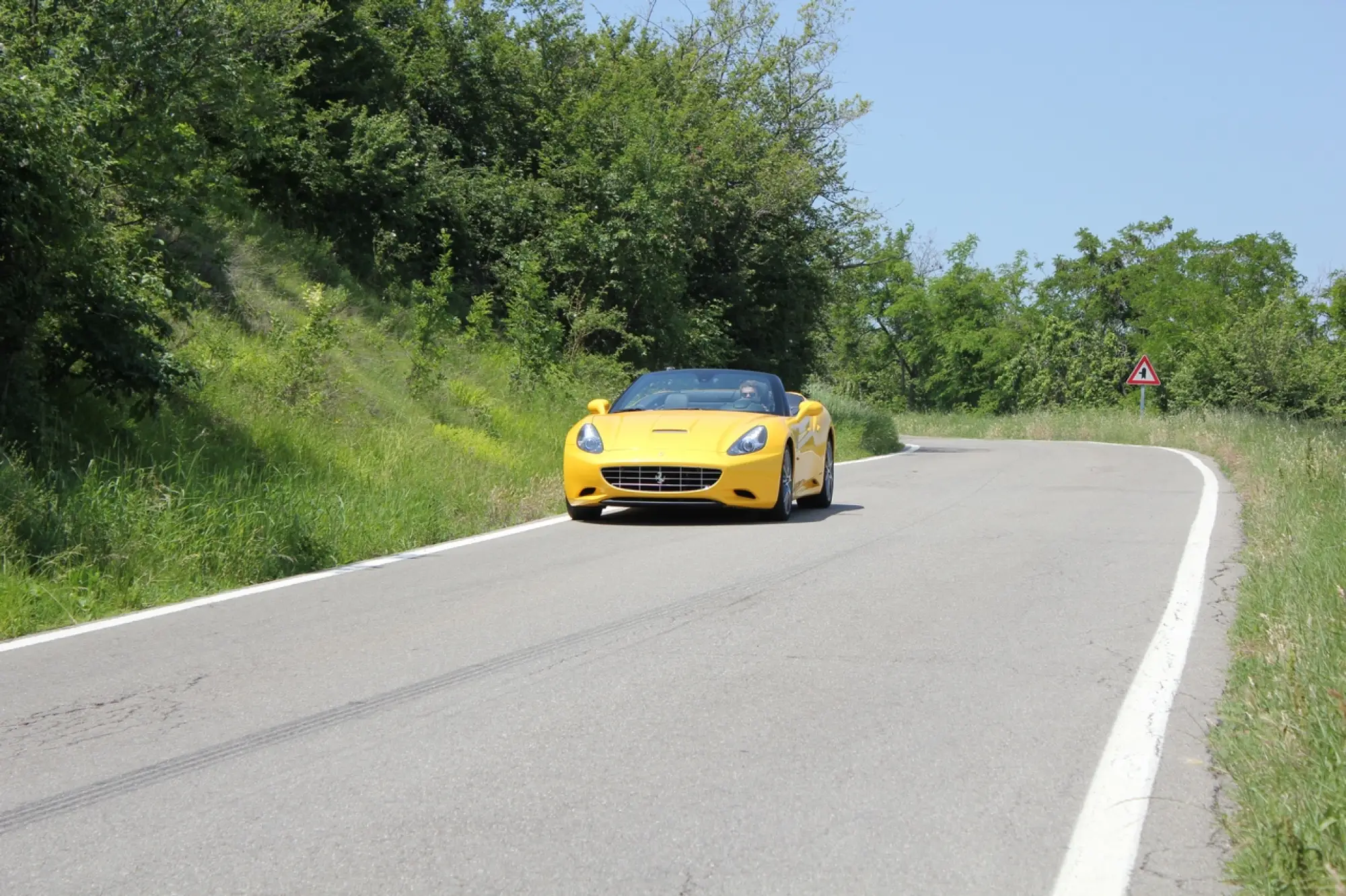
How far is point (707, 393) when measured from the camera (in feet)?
45.4

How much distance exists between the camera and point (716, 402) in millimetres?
13656

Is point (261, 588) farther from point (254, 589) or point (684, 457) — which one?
point (684, 457)

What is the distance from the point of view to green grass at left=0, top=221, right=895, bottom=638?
8.70 m

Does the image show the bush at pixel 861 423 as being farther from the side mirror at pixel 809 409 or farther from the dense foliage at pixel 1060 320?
the dense foliage at pixel 1060 320

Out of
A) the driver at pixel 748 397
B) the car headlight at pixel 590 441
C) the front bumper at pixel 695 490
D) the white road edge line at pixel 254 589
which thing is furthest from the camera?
the driver at pixel 748 397

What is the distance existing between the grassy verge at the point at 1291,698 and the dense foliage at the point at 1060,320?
65631 millimetres

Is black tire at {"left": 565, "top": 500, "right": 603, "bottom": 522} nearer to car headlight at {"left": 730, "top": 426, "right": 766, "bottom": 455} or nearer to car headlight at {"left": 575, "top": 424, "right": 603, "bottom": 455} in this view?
car headlight at {"left": 575, "top": 424, "right": 603, "bottom": 455}

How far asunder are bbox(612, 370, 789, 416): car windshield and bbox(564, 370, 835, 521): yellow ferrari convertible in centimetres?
1

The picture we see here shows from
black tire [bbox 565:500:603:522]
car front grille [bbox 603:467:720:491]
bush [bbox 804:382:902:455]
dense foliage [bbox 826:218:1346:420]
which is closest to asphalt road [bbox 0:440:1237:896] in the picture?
car front grille [bbox 603:467:720:491]

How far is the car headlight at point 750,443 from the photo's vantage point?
12.5 m

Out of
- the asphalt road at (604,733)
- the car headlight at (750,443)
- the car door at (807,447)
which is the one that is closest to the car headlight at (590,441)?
the car headlight at (750,443)

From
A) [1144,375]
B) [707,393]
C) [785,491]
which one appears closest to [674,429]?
[785,491]

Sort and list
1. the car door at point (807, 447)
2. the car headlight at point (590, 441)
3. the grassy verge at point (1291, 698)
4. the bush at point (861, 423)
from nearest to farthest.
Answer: the grassy verge at point (1291, 698) < the car headlight at point (590, 441) < the car door at point (807, 447) < the bush at point (861, 423)

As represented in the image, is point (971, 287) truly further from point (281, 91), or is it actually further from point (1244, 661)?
point (1244, 661)
